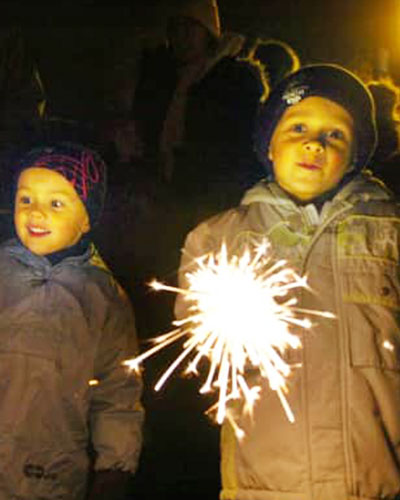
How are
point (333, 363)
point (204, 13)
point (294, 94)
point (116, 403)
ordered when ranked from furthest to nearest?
point (204, 13)
point (294, 94)
point (116, 403)
point (333, 363)

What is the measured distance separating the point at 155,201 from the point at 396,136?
1.51m

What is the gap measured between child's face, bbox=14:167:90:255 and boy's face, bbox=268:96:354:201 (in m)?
1.17

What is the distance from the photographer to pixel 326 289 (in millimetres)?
3244

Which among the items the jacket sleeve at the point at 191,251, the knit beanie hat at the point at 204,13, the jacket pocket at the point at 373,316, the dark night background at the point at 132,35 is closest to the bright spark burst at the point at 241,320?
the jacket sleeve at the point at 191,251

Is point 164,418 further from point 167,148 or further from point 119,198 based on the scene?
point 167,148

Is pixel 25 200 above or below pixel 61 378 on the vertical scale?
above

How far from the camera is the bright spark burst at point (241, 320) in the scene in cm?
313

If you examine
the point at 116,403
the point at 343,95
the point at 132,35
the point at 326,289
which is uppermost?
the point at 132,35

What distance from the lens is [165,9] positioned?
4.13 metres

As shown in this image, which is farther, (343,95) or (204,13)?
(204,13)

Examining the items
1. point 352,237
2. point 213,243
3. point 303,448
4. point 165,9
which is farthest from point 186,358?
point 165,9

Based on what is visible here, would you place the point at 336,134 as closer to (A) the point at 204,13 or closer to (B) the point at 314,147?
(B) the point at 314,147

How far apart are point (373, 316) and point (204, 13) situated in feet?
7.05

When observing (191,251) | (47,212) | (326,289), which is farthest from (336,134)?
(47,212)
